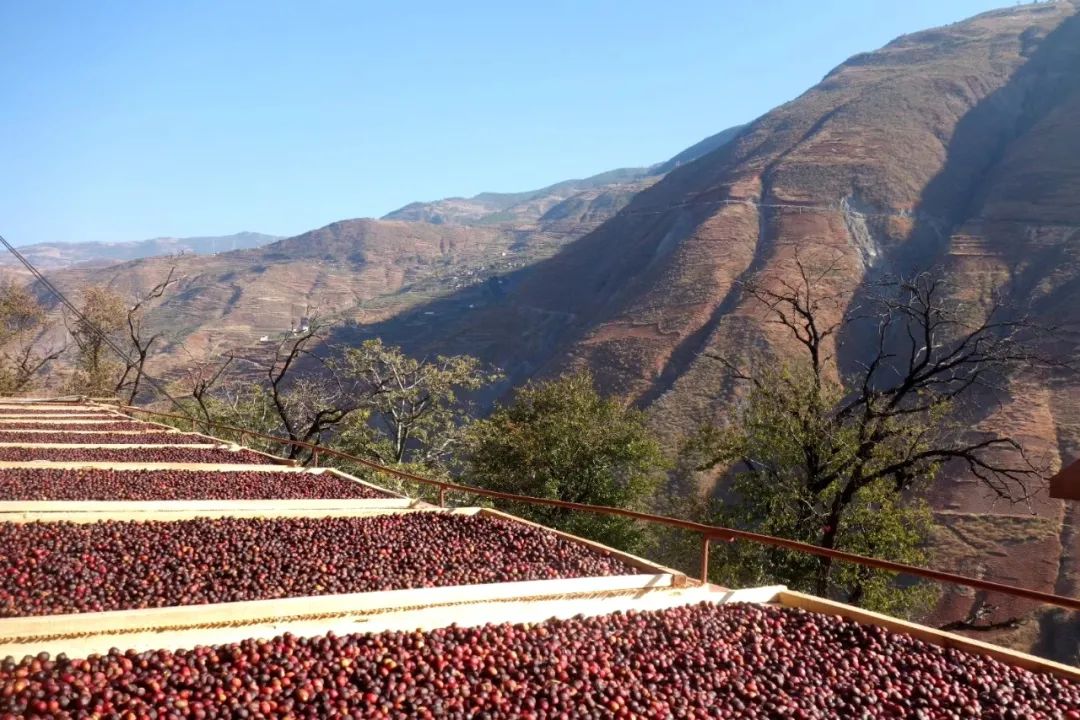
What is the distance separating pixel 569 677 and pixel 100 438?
1071 centimetres

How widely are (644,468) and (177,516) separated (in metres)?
13.7

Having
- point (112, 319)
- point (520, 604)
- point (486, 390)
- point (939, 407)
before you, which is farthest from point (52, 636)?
point (486, 390)

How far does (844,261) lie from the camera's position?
159ft

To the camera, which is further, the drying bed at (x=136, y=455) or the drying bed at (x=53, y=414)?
the drying bed at (x=53, y=414)

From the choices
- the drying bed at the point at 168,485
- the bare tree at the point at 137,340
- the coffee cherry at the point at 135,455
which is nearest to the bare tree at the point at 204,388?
the bare tree at the point at 137,340

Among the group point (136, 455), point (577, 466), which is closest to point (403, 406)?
point (577, 466)

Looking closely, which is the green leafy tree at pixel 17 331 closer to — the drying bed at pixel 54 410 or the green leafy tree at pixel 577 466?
the drying bed at pixel 54 410

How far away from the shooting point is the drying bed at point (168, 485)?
6480 mm

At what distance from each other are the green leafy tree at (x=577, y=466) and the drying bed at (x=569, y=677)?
12.8 meters

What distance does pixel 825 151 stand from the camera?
206 feet

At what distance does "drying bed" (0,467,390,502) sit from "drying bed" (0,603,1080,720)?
4.33m

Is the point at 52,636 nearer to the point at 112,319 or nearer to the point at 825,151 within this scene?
the point at 112,319

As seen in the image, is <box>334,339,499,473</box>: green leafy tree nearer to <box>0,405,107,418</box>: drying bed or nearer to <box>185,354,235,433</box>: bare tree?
<box>185,354,235,433</box>: bare tree


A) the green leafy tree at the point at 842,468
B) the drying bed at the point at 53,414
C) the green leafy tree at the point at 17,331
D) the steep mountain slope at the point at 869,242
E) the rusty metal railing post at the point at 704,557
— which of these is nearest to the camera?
the rusty metal railing post at the point at 704,557
